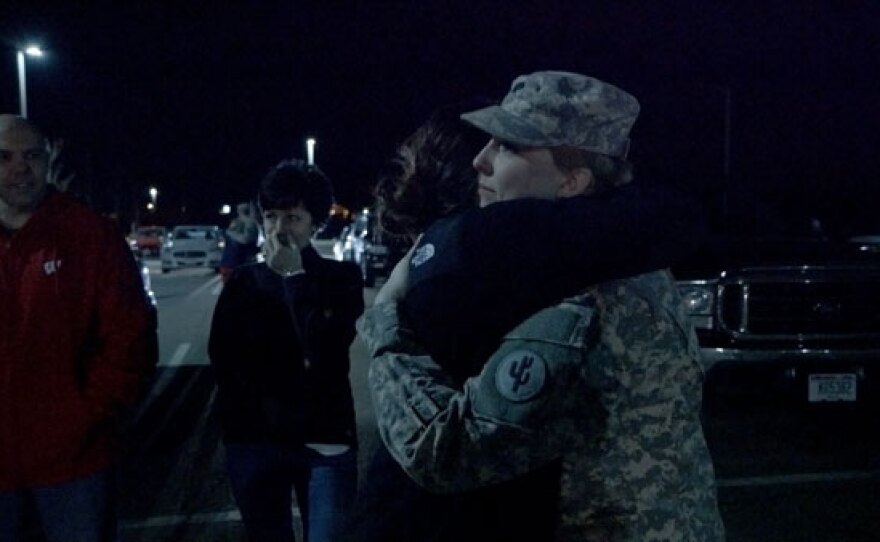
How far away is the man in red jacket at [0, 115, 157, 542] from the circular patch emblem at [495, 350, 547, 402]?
1.88 m

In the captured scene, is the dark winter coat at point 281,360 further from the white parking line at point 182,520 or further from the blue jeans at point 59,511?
the white parking line at point 182,520

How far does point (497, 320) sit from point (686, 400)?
36 cm

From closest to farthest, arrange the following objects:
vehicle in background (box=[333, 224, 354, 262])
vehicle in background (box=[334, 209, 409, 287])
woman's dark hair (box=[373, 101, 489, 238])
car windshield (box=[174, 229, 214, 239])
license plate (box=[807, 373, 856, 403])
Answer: woman's dark hair (box=[373, 101, 489, 238]) < license plate (box=[807, 373, 856, 403]) < vehicle in background (box=[334, 209, 409, 287]) < vehicle in background (box=[333, 224, 354, 262]) < car windshield (box=[174, 229, 214, 239])

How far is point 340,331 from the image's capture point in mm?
3285

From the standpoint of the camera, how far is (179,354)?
12.8 metres

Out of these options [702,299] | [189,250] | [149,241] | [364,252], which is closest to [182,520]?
[702,299]

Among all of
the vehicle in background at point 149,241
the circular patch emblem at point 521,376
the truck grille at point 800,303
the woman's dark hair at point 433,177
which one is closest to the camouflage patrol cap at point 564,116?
the woman's dark hair at point 433,177

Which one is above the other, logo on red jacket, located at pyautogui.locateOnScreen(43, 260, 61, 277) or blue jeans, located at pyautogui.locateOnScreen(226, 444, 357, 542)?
logo on red jacket, located at pyautogui.locateOnScreen(43, 260, 61, 277)

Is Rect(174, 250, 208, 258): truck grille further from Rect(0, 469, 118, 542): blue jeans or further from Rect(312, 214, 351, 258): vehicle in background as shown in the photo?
Rect(0, 469, 118, 542): blue jeans

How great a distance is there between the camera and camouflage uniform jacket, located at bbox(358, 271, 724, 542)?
4.73 ft

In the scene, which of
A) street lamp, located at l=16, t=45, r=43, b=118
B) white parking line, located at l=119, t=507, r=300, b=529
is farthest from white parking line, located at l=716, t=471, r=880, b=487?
street lamp, located at l=16, t=45, r=43, b=118

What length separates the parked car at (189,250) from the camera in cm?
3450

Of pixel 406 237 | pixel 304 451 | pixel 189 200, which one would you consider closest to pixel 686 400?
pixel 406 237

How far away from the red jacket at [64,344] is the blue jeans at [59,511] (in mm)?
40
